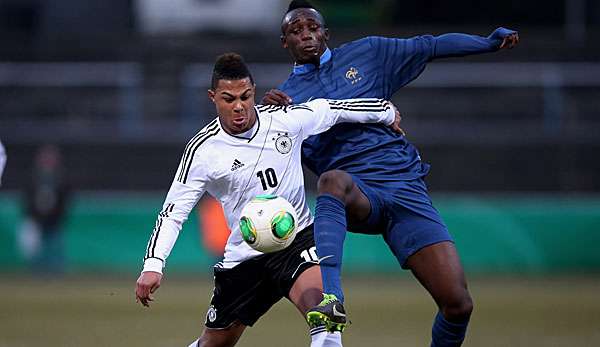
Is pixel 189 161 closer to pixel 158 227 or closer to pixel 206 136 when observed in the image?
pixel 206 136

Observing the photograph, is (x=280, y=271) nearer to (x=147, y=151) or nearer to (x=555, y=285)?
(x=555, y=285)

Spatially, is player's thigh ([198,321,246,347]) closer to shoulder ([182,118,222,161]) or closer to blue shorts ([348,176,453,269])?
blue shorts ([348,176,453,269])

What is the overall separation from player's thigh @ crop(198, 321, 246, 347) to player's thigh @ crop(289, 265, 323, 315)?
1.50 feet

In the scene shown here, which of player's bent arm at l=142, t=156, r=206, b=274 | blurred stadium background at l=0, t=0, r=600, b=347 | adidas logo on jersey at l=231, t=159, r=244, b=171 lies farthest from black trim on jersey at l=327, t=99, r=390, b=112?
blurred stadium background at l=0, t=0, r=600, b=347

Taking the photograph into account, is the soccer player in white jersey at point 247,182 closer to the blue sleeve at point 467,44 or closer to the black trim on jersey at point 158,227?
the black trim on jersey at point 158,227

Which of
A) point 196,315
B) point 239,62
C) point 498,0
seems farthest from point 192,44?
point 239,62

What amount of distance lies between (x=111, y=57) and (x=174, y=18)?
A: 1987 mm

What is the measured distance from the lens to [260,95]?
1991 centimetres

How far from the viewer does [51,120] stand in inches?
826

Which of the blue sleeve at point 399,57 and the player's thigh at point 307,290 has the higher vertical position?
the blue sleeve at point 399,57

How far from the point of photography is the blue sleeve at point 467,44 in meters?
7.68

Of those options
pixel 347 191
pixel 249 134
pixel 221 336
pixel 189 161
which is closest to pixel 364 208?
pixel 347 191

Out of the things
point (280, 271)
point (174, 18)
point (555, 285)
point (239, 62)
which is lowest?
point (555, 285)

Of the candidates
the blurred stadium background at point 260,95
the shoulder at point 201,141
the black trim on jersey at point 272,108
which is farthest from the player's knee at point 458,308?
the blurred stadium background at point 260,95
